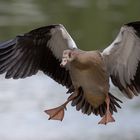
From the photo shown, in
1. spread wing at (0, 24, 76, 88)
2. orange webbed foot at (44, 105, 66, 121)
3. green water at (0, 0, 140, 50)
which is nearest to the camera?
spread wing at (0, 24, 76, 88)

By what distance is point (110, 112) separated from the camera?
700 centimetres

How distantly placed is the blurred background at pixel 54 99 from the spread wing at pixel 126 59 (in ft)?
8.75

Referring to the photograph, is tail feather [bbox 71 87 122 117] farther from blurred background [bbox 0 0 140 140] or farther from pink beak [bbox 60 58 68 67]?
blurred background [bbox 0 0 140 140]

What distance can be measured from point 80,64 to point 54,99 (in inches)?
182

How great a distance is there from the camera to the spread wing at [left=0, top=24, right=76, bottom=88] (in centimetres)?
689

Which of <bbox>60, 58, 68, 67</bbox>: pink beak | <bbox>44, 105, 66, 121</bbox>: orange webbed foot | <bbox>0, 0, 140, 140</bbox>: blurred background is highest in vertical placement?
<bbox>0, 0, 140, 140</bbox>: blurred background

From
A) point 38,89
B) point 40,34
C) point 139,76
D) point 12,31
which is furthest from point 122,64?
point 12,31

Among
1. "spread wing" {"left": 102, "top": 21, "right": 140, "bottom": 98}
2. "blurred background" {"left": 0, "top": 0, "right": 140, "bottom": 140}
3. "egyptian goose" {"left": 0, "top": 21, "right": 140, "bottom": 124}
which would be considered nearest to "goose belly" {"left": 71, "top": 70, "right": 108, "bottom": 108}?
"egyptian goose" {"left": 0, "top": 21, "right": 140, "bottom": 124}

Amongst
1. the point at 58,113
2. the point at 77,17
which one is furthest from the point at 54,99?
the point at 77,17

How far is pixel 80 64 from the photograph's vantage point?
260 inches

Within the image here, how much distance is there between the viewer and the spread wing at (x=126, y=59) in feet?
22.1

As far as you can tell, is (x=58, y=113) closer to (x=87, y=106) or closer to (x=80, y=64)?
(x=87, y=106)

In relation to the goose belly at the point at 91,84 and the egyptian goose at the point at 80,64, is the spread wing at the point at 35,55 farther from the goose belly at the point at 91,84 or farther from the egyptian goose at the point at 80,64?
the goose belly at the point at 91,84

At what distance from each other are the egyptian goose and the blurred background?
9.05 ft
